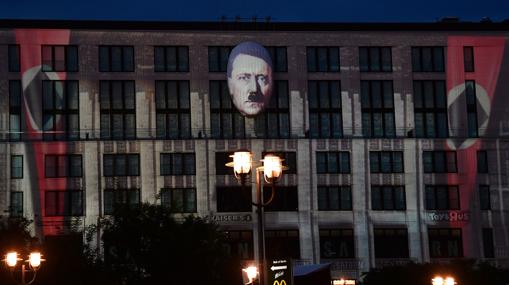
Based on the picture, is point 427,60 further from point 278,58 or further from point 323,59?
point 278,58

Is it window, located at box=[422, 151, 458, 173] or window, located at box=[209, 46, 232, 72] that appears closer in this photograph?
window, located at box=[209, 46, 232, 72]

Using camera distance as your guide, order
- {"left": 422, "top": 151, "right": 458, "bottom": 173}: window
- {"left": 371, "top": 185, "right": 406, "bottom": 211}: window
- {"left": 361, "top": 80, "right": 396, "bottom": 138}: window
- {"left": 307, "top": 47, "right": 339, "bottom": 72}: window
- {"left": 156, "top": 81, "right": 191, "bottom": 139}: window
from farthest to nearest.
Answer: {"left": 361, "top": 80, "right": 396, "bottom": 138}: window → {"left": 307, "top": 47, "right": 339, "bottom": 72}: window → {"left": 422, "top": 151, "right": 458, "bottom": 173}: window → {"left": 371, "top": 185, "right": 406, "bottom": 211}: window → {"left": 156, "top": 81, "right": 191, "bottom": 139}: window

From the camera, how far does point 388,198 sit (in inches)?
4230

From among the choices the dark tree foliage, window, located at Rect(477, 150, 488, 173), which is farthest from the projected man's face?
the dark tree foliage

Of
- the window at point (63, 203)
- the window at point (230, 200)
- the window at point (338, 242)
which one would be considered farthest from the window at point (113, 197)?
the window at point (338, 242)

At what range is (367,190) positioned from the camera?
107m

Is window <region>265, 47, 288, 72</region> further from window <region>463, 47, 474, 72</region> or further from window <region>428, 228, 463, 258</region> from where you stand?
window <region>428, 228, 463, 258</region>

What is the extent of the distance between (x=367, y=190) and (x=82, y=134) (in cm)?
2799

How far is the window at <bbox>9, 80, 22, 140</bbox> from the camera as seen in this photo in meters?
104

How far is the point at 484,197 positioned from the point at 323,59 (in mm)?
20838

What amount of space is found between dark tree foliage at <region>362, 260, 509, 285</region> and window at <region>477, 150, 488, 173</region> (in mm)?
20841

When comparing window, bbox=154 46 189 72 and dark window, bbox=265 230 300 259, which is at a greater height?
window, bbox=154 46 189 72

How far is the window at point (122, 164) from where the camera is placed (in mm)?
104500

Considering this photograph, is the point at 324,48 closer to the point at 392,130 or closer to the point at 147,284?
the point at 392,130
